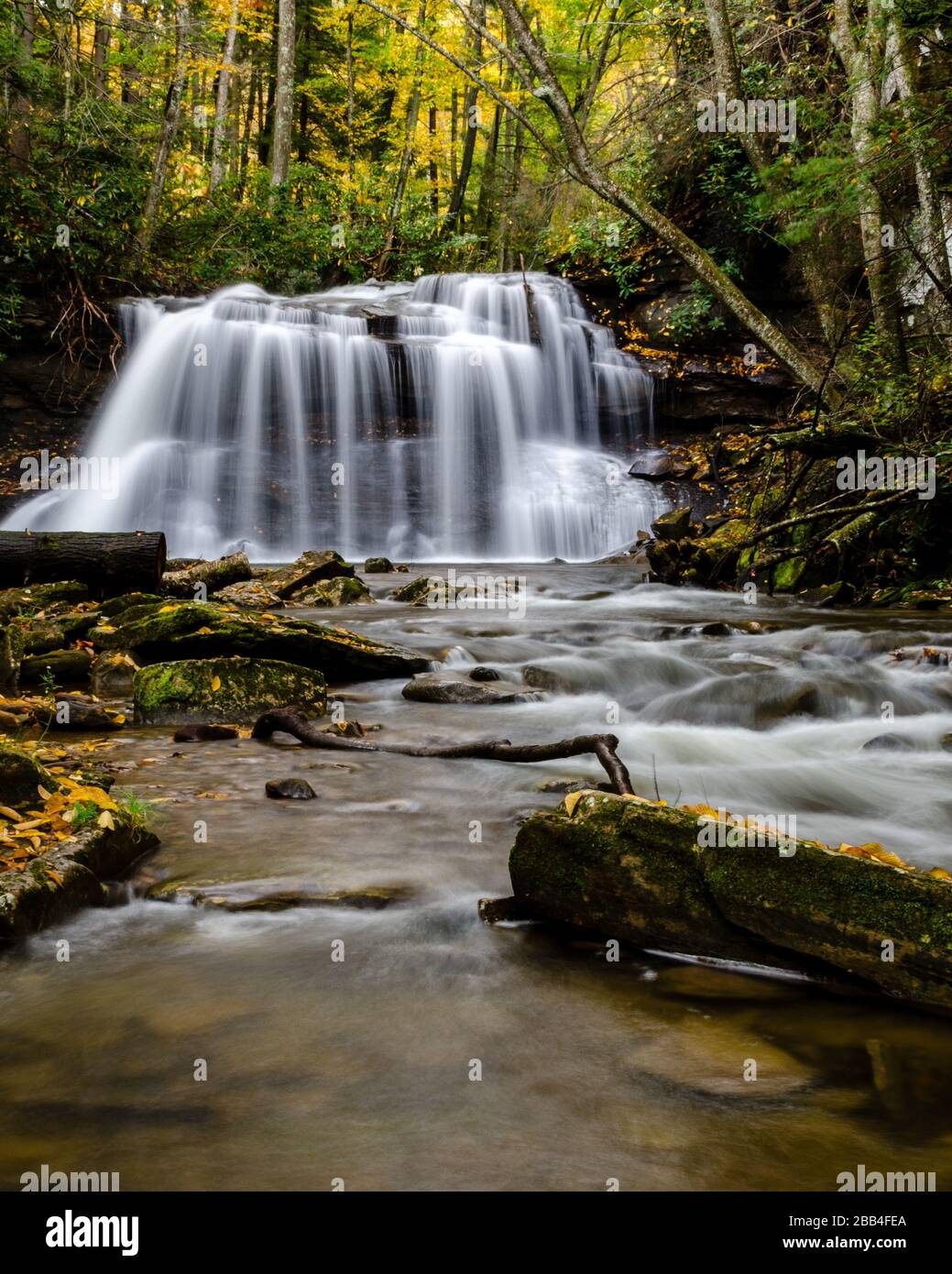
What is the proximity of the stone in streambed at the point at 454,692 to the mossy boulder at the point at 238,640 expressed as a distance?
51 cm

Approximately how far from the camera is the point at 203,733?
215 inches

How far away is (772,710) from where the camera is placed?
6.80 meters

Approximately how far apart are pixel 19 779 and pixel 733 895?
2.76 meters

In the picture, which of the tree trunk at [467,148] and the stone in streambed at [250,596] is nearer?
the stone in streambed at [250,596]

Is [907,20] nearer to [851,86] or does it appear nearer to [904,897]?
[851,86]

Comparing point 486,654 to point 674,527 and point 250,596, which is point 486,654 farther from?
point 674,527

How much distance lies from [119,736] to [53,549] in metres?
4.22

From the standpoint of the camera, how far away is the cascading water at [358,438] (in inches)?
620

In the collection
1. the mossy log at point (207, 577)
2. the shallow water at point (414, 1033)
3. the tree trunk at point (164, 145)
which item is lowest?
the shallow water at point (414, 1033)

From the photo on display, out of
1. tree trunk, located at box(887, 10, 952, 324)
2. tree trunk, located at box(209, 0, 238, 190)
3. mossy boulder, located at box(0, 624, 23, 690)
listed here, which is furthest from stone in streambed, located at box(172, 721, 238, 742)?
tree trunk, located at box(209, 0, 238, 190)

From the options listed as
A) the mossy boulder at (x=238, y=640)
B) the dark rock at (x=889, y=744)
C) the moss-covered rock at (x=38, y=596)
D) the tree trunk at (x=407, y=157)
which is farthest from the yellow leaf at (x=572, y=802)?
the tree trunk at (x=407, y=157)

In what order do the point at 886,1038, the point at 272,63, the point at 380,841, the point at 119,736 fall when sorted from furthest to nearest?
the point at 272,63
the point at 119,736
the point at 380,841
the point at 886,1038

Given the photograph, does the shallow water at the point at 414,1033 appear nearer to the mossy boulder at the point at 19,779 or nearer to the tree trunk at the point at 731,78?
the mossy boulder at the point at 19,779

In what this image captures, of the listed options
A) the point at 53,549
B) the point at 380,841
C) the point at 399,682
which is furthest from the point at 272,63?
the point at 380,841
